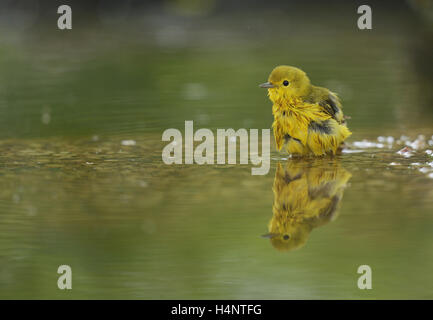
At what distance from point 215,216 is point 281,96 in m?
1.46

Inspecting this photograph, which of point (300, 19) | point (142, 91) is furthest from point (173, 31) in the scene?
point (142, 91)

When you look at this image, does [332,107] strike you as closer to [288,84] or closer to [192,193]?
[288,84]

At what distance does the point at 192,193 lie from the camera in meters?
5.19

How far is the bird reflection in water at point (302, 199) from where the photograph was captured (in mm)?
4426

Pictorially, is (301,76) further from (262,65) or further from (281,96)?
(262,65)

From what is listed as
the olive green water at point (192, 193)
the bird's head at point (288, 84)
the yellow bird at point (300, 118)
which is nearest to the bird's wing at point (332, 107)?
the yellow bird at point (300, 118)

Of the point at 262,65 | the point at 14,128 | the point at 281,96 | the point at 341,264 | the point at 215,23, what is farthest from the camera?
the point at 215,23

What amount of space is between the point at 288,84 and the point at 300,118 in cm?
25

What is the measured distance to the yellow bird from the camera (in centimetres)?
587

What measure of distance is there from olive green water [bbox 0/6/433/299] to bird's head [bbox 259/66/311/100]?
47 centimetres

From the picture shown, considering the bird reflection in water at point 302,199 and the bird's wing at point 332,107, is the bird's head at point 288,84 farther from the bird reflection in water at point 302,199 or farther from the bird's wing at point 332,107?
the bird reflection in water at point 302,199

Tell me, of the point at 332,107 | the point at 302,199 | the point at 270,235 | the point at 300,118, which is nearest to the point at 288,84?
the point at 300,118

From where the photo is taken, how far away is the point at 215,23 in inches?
584

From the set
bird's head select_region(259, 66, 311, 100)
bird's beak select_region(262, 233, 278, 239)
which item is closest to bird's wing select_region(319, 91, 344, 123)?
bird's head select_region(259, 66, 311, 100)
